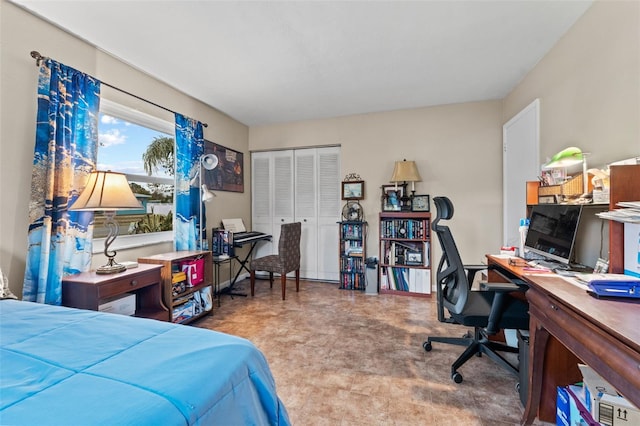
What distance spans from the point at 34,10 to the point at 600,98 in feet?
12.7

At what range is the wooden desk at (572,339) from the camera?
78 cm

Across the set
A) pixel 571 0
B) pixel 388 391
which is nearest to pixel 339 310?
pixel 388 391

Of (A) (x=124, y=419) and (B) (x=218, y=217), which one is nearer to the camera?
(A) (x=124, y=419)

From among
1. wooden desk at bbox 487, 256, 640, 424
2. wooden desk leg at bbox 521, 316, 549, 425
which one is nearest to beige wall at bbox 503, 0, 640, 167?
wooden desk at bbox 487, 256, 640, 424

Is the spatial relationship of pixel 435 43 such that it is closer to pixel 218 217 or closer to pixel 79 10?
pixel 79 10

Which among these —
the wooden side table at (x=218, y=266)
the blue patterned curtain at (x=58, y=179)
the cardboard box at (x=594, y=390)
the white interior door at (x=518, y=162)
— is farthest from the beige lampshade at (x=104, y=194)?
the white interior door at (x=518, y=162)

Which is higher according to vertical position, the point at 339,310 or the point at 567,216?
the point at 567,216

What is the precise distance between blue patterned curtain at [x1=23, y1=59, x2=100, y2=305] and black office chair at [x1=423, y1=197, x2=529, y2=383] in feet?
8.74

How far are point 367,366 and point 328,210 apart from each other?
2.55m

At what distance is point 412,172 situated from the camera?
11.6 feet

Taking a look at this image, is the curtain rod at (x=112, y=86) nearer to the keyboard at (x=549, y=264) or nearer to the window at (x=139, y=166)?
the window at (x=139, y=166)

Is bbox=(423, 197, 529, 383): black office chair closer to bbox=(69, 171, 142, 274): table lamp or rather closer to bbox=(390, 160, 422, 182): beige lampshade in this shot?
bbox=(390, 160, 422, 182): beige lampshade

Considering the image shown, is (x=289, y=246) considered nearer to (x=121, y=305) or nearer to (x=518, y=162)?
(x=121, y=305)

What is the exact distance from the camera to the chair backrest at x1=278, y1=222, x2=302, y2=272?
131 inches
